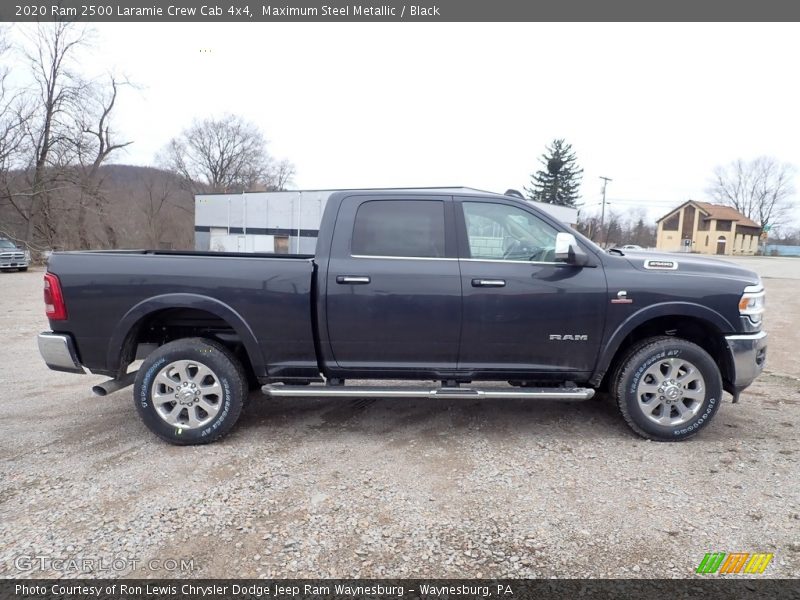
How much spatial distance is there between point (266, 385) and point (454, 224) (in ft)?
6.55

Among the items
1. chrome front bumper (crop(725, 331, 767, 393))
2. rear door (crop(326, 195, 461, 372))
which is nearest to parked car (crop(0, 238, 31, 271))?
rear door (crop(326, 195, 461, 372))

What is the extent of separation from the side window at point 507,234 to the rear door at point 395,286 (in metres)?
0.18

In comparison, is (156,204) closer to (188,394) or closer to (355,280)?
(188,394)

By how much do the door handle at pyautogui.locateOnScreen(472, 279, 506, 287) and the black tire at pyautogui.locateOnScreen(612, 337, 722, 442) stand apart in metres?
1.23

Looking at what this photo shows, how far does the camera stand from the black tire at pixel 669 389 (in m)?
3.73

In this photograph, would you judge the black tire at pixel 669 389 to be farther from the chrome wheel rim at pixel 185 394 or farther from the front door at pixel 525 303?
the chrome wheel rim at pixel 185 394

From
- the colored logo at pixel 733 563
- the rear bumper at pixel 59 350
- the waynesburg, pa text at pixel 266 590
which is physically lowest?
the waynesburg, pa text at pixel 266 590

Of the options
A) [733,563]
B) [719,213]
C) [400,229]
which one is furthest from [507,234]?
[719,213]

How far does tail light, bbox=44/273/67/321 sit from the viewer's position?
3611 millimetres

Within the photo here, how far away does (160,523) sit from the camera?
2.70 metres

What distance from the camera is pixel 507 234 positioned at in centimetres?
384

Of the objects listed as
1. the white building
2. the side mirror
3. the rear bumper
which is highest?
the white building

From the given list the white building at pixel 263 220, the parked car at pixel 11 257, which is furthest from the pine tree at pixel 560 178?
the parked car at pixel 11 257

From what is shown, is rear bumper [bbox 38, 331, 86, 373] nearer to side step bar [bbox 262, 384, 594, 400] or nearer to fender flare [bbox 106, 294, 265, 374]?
fender flare [bbox 106, 294, 265, 374]
